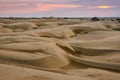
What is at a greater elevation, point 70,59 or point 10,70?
point 10,70

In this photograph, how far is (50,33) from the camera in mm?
12922

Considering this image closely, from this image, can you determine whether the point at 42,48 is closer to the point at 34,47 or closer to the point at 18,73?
the point at 34,47

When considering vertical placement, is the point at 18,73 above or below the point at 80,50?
above

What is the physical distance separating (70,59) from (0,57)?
5.81ft

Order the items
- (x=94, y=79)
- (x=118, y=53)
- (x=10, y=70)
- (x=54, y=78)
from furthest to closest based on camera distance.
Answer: (x=118, y=53) → (x=94, y=79) → (x=10, y=70) → (x=54, y=78)

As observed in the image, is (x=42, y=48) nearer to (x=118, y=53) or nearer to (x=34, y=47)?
(x=34, y=47)

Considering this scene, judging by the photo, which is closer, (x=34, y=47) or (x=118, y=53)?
(x=34, y=47)

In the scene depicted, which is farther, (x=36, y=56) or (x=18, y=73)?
Answer: (x=36, y=56)

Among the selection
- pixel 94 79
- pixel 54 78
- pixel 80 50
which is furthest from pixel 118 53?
pixel 54 78

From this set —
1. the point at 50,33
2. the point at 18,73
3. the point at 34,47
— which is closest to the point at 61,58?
the point at 34,47

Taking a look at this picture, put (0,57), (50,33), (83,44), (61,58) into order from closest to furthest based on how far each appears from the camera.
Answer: (0,57)
(61,58)
(83,44)
(50,33)

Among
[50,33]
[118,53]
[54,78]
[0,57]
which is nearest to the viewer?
[54,78]

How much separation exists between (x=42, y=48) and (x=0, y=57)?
47.1 inches

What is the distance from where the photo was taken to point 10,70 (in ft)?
13.2
